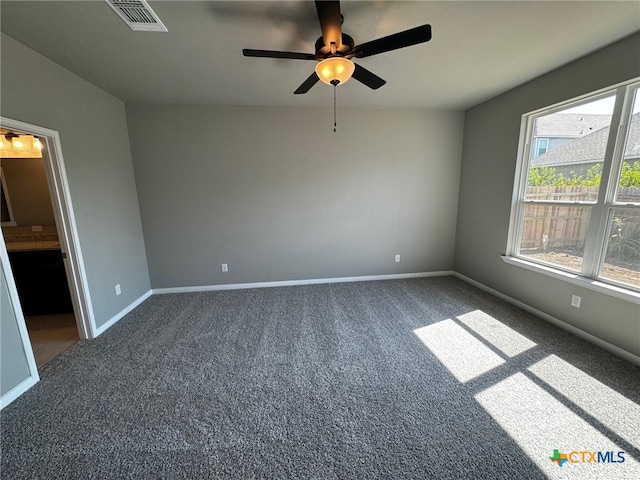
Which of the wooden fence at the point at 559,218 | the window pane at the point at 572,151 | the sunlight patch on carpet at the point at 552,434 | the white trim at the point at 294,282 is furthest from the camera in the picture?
the white trim at the point at 294,282

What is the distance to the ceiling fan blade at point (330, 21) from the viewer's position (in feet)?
4.36

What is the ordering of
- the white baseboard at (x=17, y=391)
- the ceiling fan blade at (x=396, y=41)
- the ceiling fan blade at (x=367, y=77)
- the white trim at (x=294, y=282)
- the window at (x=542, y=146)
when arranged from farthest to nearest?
the white trim at (x=294, y=282) < the window at (x=542, y=146) < the ceiling fan blade at (x=367, y=77) < the white baseboard at (x=17, y=391) < the ceiling fan blade at (x=396, y=41)

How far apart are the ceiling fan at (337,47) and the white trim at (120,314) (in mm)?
2987

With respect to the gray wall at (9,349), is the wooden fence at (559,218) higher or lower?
higher

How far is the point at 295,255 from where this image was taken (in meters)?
3.77

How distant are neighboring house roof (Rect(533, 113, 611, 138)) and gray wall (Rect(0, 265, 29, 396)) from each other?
4.94m

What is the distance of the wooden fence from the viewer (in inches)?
92.7

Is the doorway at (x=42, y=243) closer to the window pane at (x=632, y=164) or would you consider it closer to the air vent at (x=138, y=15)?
the air vent at (x=138, y=15)

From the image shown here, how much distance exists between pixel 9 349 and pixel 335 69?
2989 millimetres

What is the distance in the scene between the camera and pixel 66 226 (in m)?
2.26

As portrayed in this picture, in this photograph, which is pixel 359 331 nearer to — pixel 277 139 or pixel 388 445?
pixel 388 445

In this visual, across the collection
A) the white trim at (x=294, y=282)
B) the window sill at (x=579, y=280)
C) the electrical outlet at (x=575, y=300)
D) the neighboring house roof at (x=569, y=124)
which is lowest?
the white trim at (x=294, y=282)

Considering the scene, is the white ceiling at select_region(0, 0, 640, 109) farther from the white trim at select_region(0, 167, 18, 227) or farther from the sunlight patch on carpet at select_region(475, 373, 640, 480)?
the sunlight patch on carpet at select_region(475, 373, 640, 480)

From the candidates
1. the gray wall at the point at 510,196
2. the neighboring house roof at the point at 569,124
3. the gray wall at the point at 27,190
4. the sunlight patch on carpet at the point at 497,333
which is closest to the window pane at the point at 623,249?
the gray wall at the point at 510,196
